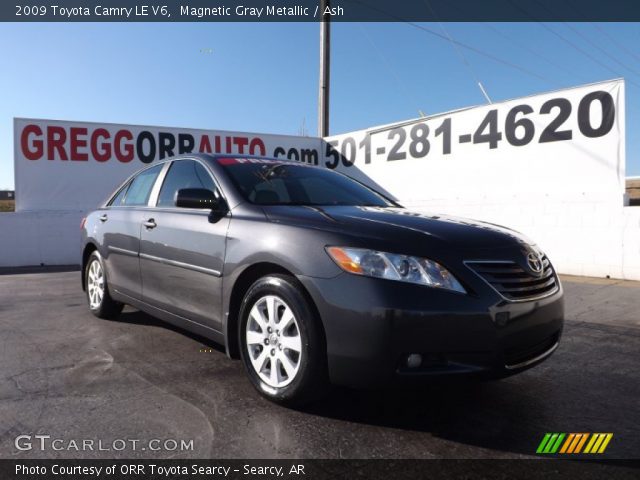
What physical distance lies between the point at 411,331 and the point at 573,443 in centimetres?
99

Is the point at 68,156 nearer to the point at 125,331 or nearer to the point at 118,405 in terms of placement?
the point at 125,331

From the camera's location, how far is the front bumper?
2467mm

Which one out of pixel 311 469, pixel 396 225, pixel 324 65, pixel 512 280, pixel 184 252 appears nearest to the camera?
pixel 311 469

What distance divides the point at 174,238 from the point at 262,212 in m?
0.92

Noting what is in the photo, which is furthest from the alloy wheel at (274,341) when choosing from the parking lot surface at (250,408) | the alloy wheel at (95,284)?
the alloy wheel at (95,284)

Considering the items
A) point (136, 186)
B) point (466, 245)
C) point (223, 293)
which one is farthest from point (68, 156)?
point (466, 245)

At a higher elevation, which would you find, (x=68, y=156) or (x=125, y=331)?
(x=68, y=156)

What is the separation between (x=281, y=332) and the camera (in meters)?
2.86

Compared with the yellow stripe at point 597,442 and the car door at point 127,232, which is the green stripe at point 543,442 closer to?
the yellow stripe at point 597,442

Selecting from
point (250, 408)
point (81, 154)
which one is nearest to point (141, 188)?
point (250, 408)

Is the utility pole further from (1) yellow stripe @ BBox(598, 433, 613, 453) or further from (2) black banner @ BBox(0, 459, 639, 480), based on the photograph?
(2) black banner @ BBox(0, 459, 639, 480)

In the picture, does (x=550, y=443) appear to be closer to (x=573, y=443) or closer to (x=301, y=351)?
(x=573, y=443)

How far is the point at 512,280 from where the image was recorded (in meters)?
2.71

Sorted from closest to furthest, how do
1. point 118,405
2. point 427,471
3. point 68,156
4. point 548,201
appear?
point 427,471 → point 118,405 → point 548,201 → point 68,156
